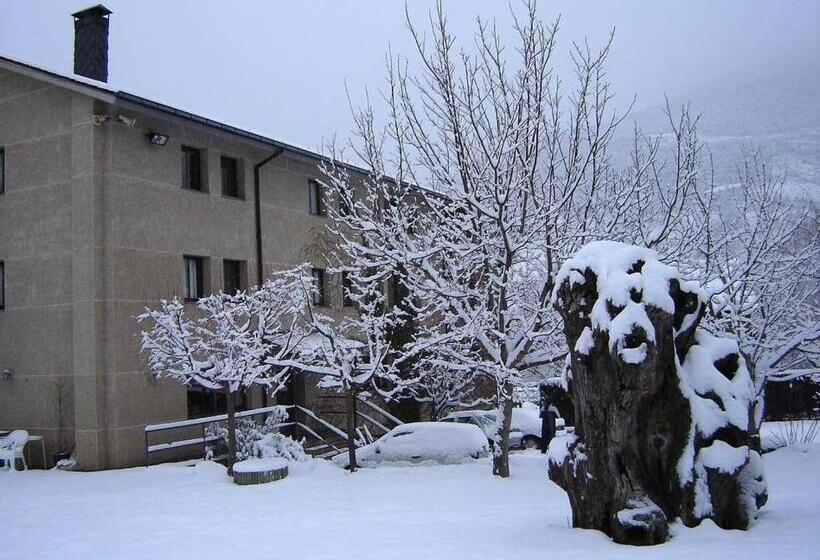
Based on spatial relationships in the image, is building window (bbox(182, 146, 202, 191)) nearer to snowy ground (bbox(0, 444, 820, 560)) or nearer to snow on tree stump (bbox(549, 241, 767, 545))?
snowy ground (bbox(0, 444, 820, 560))

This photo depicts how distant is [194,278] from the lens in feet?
61.7

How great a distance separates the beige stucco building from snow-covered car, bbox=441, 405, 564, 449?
658 centimetres

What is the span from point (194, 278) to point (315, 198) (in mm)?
5314

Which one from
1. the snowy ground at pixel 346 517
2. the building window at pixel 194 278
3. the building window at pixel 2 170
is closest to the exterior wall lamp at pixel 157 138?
the building window at pixel 194 278

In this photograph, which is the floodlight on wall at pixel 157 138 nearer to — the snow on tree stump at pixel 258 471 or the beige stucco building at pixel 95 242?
the beige stucco building at pixel 95 242

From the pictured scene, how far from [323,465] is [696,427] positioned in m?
9.51

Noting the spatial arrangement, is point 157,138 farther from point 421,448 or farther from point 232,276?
point 421,448

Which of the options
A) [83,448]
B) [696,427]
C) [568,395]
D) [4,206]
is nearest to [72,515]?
[83,448]

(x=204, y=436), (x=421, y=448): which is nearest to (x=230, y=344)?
(x=204, y=436)

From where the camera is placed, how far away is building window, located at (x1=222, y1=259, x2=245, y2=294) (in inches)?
776

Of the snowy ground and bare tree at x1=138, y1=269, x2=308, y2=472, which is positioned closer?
the snowy ground

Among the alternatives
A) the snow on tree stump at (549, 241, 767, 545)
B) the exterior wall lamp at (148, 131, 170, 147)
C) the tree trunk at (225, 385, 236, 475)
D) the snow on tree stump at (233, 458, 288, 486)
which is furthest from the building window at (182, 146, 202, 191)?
the snow on tree stump at (549, 241, 767, 545)

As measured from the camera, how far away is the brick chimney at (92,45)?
18906 millimetres

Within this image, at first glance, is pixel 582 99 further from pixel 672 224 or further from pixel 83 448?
pixel 83 448
